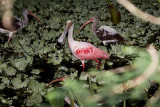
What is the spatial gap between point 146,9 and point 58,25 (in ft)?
8.65

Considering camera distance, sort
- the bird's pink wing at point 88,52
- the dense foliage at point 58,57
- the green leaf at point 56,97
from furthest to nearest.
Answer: the bird's pink wing at point 88,52 < the dense foliage at point 58,57 < the green leaf at point 56,97

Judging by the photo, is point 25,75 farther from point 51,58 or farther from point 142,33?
point 142,33

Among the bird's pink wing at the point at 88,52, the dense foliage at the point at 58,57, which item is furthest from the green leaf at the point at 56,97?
the bird's pink wing at the point at 88,52

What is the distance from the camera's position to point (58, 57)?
3.49 metres

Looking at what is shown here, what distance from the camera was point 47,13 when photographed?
218 inches

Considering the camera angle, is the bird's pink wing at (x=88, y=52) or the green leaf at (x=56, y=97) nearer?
the green leaf at (x=56, y=97)

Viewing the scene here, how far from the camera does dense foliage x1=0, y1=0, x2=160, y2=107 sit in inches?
98.2

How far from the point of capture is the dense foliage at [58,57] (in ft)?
8.18

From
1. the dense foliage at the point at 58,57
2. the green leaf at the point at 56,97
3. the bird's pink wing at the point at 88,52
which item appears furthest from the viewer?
the bird's pink wing at the point at 88,52

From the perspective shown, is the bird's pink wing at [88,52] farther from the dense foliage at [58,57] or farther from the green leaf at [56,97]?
the green leaf at [56,97]

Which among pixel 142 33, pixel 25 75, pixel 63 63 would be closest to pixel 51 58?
pixel 63 63

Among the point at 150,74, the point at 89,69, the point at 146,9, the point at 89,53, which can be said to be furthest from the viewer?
the point at 146,9

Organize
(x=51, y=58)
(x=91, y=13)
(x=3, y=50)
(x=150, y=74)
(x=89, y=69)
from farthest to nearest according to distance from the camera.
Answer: (x=91, y=13) → (x=3, y=50) → (x=51, y=58) → (x=89, y=69) → (x=150, y=74)

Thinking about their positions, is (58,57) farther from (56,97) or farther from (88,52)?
(56,97)
